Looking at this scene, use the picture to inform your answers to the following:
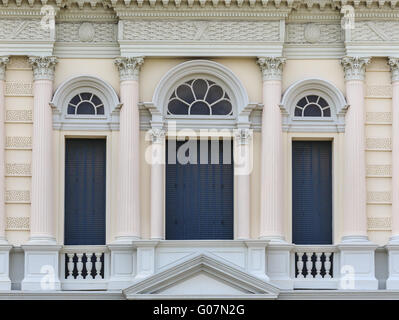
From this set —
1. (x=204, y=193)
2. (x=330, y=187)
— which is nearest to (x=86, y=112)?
(x=204, y=193)

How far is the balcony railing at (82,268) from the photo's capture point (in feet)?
111

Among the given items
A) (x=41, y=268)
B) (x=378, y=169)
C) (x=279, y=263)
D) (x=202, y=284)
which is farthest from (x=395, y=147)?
(x=41, y=268)

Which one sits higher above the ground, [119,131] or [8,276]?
[119,131]

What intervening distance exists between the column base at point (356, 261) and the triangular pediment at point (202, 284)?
73.3 inches

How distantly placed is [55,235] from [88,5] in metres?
5.39

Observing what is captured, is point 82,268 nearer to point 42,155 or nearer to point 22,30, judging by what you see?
point 42,155

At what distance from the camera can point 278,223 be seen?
33938mm

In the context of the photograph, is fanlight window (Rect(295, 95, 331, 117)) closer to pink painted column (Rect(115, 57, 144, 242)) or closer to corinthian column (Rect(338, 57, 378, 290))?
corinthian column (Rect(338, 57, 378, 290))

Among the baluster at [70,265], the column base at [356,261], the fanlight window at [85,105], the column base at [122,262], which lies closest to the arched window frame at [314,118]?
the column base at [356,261]

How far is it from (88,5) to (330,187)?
7.05 m

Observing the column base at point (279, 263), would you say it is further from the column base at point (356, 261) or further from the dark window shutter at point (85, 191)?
the dark window shutter at point (85, 191)

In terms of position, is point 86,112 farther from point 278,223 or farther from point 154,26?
point 278,223

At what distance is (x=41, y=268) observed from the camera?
33594 millimetres
